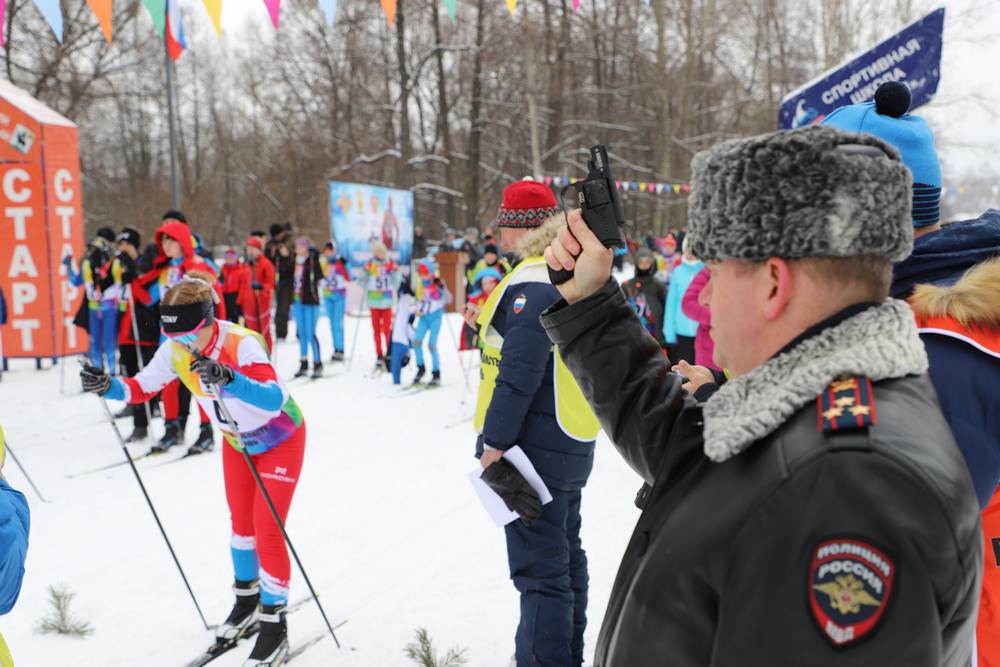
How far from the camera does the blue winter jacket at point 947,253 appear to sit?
1583mm

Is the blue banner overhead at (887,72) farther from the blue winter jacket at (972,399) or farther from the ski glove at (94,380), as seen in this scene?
the ski glove at (94,380)

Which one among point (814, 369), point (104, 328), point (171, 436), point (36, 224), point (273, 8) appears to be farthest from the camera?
point (36, 224)

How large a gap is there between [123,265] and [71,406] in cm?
207

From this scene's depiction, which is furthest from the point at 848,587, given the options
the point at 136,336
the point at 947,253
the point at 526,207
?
the point at 136,336

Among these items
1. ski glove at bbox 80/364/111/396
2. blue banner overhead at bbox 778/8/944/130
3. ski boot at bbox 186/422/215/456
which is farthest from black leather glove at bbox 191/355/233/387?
ski boot at bbox 186/422/215/456

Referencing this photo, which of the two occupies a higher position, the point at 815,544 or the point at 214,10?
the point at 214,10

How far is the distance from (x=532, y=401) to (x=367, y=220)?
13584mm

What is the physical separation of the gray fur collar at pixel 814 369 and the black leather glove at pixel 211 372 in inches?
99.7

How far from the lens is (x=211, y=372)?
10.3 ft

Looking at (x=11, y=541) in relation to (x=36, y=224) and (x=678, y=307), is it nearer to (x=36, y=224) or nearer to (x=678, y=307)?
(x=678, y=307)

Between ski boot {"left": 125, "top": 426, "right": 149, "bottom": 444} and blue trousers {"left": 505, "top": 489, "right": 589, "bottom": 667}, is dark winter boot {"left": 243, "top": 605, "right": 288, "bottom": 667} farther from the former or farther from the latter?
ski boot {"left": 125, "top": 426, "right": 149, "bottom": 444}

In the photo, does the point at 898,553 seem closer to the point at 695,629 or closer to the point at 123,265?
the point at 695,629

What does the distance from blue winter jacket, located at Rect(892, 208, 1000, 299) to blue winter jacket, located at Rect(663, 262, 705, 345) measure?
5958 mm

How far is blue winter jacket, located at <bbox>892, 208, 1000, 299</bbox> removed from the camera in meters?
1.58
